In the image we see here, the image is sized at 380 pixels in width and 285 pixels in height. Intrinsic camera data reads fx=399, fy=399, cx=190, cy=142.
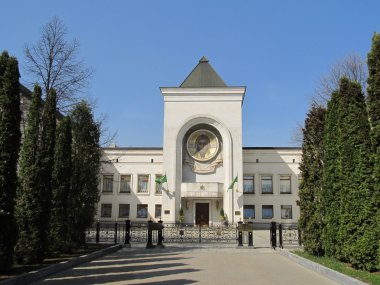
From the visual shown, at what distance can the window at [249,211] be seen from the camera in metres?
42.1

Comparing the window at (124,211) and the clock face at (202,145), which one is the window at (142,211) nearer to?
the window at (124,211)

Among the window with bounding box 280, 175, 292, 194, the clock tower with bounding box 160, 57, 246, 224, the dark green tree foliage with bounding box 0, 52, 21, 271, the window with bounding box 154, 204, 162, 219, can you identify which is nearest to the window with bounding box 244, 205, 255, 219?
the window with bounding box 280, 175, 292, 194

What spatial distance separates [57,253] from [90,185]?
4287mm

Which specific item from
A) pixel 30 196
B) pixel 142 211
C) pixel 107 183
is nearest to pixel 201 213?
pixel 142 211

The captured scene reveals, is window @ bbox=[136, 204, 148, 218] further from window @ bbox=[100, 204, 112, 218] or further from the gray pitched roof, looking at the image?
the gray pitched roof

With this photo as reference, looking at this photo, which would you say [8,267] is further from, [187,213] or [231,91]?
[231,91]

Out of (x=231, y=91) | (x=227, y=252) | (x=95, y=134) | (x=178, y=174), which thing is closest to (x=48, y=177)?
(x=95, y=134)

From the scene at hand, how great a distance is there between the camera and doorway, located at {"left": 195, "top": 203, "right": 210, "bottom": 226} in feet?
129

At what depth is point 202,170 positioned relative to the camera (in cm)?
4003

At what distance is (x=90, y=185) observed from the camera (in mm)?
17812

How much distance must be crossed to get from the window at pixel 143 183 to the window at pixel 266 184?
12.5 meters

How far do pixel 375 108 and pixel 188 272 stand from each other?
6.62 metres

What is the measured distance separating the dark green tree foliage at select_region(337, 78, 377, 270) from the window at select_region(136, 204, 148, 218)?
3196cm

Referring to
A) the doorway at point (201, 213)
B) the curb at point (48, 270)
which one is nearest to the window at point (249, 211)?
the doorway at point (201, 213)
